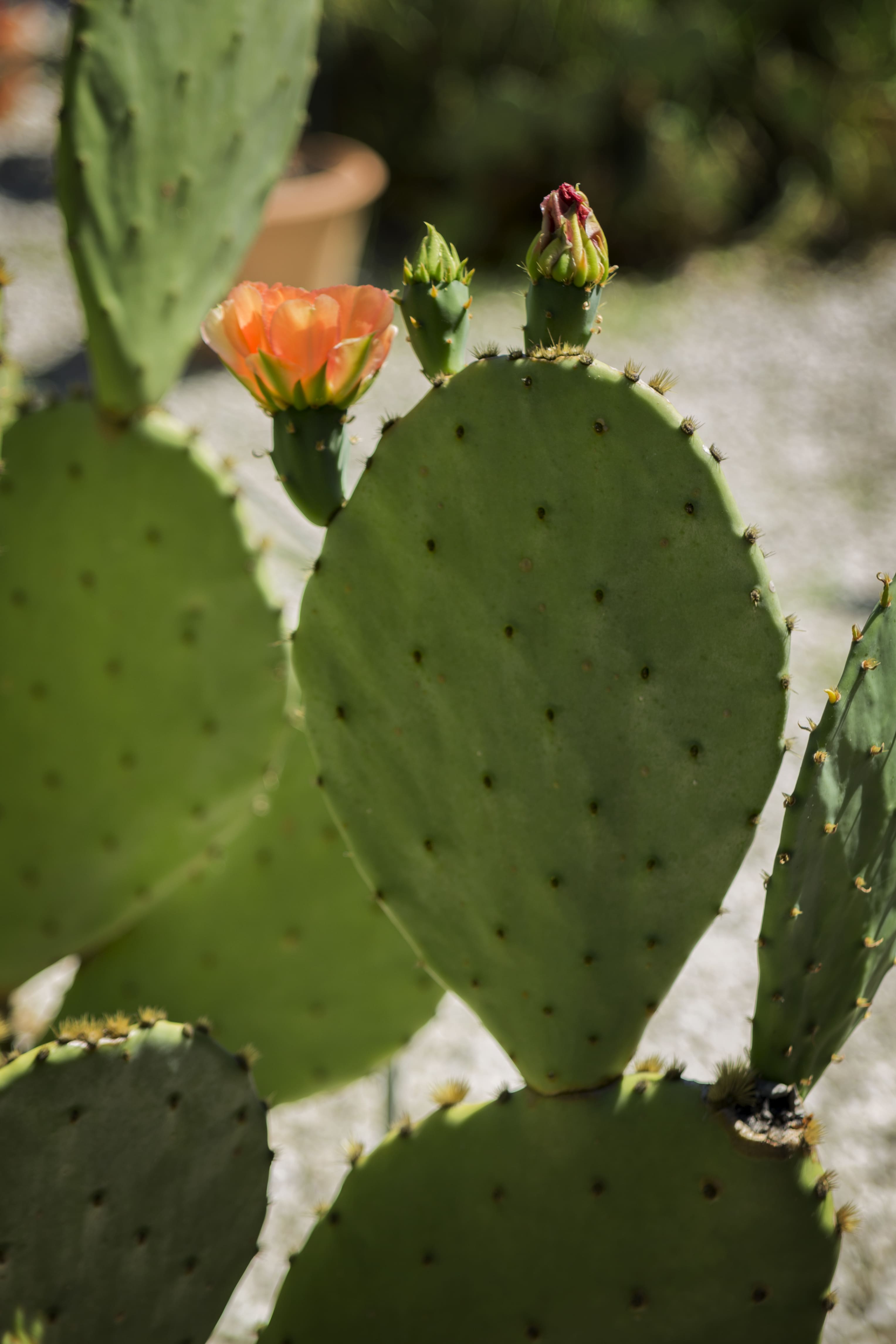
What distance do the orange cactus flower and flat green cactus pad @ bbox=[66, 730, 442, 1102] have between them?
721 mm

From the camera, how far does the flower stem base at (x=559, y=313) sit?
0.73m

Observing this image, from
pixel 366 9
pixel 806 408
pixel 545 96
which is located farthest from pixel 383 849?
pixel 366 9

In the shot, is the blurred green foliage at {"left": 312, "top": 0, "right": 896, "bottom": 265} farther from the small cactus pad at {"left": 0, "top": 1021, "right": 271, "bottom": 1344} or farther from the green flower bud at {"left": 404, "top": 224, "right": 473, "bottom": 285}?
the small cactus pad at {"left": 0, "top": 1021, "right": 271, "bottom": 1344}

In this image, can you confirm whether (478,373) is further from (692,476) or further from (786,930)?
(786,930)

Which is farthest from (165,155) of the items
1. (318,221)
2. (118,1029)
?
(318,221)

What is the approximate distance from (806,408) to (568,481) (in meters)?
3.59

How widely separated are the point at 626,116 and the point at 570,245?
462cm

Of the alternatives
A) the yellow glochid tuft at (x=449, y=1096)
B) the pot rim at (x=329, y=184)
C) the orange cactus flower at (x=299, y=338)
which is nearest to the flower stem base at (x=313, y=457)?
the orange cactus flower at (x=299, y=338)

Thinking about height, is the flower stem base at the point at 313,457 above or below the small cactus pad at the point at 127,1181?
above

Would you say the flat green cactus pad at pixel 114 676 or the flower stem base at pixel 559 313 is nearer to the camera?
the flower stem base at pixel 559 313

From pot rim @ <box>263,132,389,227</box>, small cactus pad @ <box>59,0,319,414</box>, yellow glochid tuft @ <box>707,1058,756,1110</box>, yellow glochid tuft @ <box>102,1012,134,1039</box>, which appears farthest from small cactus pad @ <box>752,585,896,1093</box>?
pot rim @ <box>263,132,389,227</box>

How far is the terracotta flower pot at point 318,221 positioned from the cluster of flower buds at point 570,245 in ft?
10.6

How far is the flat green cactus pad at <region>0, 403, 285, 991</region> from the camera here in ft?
4.15

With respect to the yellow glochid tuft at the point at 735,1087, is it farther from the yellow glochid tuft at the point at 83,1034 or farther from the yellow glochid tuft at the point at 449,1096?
the yellow glochid tuft at the point at 83,1034
